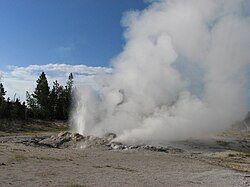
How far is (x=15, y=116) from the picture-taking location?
3583 inches

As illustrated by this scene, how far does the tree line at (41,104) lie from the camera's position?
9227 centimetres

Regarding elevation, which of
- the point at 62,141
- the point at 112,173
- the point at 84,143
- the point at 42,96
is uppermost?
the point at 42,96

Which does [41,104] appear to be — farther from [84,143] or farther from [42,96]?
[84,143]

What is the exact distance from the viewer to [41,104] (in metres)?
104

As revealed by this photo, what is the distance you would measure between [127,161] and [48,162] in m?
7.76

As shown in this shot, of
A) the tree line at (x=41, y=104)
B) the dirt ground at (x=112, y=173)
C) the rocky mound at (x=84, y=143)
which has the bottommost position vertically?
the dirt ground at (x=112, y=173)

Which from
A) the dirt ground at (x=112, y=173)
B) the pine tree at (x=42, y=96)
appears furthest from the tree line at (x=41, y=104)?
the dirt ground at (x=112, y=173)

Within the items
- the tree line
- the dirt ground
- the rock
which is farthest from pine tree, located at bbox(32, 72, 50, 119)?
the dirt ground

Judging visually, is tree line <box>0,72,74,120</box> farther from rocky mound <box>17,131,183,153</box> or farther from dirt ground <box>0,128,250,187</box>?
dirt ground <box>0,128,250,187</box>

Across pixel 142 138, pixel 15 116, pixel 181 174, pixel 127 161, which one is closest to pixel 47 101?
pixel 15 116

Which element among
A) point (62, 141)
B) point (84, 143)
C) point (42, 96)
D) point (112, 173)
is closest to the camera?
point (112, 173)

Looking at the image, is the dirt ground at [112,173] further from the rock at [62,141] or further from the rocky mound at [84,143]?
the rock at [62,141]

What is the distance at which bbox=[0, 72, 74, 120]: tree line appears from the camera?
9227 cm

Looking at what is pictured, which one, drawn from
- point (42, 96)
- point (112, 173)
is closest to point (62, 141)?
point (112, 173)
